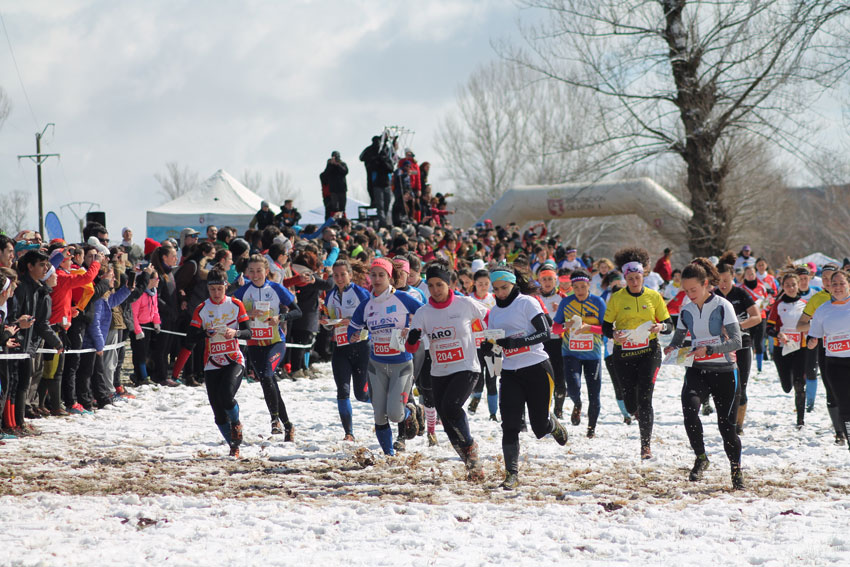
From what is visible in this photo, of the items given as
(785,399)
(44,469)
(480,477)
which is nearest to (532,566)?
(480,477)

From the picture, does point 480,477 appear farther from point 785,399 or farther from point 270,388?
point 785,399

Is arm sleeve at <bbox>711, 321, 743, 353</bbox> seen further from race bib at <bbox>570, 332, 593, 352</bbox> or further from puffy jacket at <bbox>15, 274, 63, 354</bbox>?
puffy jacket at <bbox>15, 274, 63, 354</bbox>

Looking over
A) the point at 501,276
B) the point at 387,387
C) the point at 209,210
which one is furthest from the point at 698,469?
the point at 209,210

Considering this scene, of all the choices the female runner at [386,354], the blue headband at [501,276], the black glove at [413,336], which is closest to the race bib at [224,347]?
the female runner at [386,354]

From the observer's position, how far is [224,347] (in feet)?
29.1

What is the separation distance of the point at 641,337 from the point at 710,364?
148cm

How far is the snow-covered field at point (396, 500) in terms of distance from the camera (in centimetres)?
569

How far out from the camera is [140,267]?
12.7m

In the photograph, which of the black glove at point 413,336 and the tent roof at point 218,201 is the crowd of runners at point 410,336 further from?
the tent roof at point 218,201

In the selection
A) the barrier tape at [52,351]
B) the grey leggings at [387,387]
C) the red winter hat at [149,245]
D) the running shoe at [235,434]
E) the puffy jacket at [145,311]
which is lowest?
the running shoe at [235,434]

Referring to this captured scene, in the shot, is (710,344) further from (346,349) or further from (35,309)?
(35,309)

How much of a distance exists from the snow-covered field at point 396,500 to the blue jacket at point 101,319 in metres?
0.88

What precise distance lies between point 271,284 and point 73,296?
8.50 ft

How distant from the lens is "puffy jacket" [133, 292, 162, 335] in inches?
478
